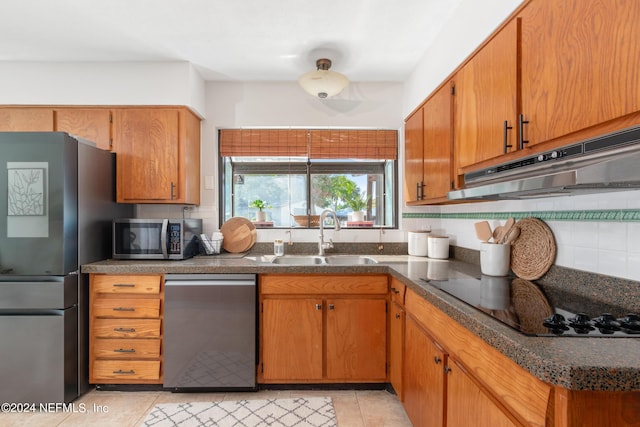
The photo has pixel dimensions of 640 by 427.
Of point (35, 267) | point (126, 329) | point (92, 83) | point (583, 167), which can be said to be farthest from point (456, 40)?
point (35, 267)

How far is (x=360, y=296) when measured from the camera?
2.25 metres

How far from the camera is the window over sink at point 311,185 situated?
3023mm

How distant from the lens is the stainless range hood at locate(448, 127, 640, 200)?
2.52 ft

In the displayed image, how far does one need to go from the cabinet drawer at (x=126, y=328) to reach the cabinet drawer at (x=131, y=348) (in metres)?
0.04

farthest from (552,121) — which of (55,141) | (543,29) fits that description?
(55,141)

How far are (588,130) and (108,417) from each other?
286 cm

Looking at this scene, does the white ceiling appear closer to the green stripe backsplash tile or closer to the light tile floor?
the green stripe backsplash tile

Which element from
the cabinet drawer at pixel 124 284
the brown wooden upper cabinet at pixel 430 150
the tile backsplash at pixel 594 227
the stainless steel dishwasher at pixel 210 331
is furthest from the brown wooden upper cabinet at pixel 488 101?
the cabinet drawer at pixel 124 284

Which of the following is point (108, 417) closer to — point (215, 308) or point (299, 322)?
point (215, 308)

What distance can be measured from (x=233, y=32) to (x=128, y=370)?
2.49 meters

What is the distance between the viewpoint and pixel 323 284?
2.24m

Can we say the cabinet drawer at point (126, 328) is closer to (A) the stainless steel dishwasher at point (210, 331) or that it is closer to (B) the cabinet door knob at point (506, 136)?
(A) the stainless steel dishwasher at point (210, 331)

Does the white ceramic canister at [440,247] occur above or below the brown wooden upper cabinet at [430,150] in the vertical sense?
below

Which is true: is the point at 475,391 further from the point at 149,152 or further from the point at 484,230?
the point at 149,152
